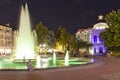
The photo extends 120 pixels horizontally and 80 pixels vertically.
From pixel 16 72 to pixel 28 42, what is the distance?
18.2 m

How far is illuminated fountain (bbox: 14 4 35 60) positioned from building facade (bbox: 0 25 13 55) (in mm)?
74378

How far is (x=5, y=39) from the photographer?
122 meters

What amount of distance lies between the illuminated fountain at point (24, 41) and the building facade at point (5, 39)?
74.4m

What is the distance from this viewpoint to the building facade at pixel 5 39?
390ft

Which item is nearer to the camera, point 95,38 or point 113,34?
point 113,34

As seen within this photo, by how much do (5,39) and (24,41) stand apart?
7991 cm

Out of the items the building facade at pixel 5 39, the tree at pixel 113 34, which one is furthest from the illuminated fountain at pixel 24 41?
the building facade at pixel 5 39

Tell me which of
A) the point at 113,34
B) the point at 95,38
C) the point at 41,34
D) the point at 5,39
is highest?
the point at 95,38

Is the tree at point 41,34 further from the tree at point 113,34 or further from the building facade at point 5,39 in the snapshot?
the tree at point 113,34

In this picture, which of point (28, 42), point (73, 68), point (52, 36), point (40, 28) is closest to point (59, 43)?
point (52, 36)

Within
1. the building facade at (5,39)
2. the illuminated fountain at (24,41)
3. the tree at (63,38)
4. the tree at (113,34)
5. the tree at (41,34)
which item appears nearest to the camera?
the tree at (113,34)

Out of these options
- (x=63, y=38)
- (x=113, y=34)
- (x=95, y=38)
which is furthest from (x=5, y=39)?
(x=113, y=34)

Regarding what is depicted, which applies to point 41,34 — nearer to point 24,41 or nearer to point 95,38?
point 95,38

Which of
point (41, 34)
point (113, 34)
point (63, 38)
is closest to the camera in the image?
point (113, 34)
